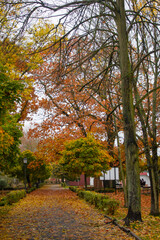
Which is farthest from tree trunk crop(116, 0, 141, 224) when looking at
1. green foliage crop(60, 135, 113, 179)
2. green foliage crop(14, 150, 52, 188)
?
green foliage crop(14, 150, 52, 188)

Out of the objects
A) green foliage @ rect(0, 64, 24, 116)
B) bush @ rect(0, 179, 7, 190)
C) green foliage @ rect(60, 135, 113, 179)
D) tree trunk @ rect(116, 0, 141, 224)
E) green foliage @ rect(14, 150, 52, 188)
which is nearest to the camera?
green foliage @ rect(0, 64, 24, 116)

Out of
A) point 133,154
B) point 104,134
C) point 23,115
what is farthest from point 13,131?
point 104,134

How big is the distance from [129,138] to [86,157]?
10.3 meters

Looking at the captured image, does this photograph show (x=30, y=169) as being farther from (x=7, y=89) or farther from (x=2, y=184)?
(x=7, y=89)

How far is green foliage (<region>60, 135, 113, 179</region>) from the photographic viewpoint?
17.6 m

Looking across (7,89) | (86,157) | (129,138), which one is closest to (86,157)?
(86,157)

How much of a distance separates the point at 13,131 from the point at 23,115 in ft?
33.2

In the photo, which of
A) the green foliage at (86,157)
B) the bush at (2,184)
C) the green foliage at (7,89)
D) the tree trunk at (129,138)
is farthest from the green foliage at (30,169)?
the green foliage at (7,89)

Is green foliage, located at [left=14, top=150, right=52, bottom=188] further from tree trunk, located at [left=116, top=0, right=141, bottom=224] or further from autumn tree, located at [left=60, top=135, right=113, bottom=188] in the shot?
tree trunk, located at [left=116, top=0, right=141, bottom=224]

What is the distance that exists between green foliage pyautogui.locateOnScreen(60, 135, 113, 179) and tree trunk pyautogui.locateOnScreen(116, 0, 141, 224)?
9.65m

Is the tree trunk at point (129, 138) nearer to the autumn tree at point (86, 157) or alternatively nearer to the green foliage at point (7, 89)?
the green foliage at point (7, 89)

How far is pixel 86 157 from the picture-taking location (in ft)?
58.9

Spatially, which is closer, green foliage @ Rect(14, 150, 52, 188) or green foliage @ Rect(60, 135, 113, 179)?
green foliage @ Rect(60, 135, 113, 179)

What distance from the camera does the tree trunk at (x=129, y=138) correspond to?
7590mm
